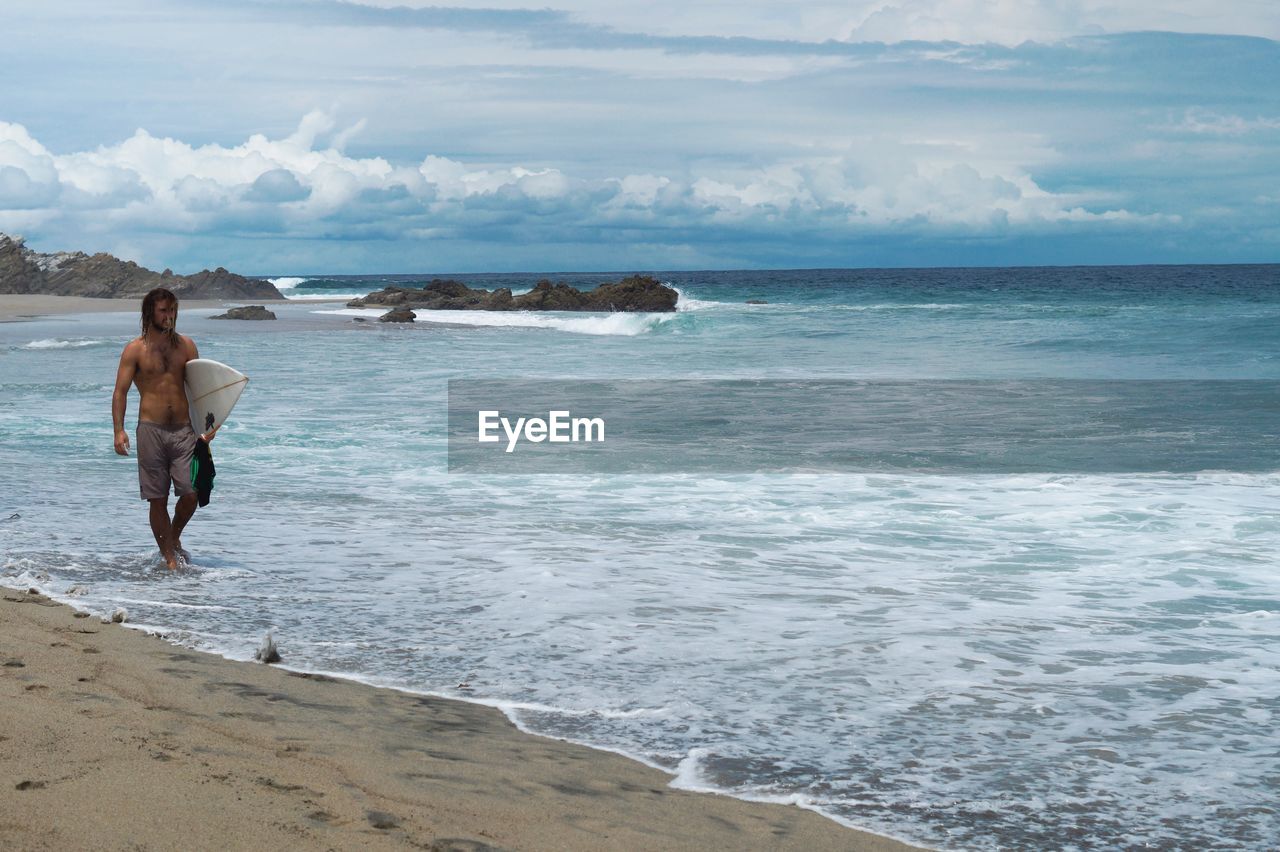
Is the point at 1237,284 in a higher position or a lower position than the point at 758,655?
higher

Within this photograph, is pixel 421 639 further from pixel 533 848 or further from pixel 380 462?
pixel 380 462

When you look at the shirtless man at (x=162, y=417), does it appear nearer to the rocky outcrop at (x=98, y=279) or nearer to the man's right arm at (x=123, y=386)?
the man's right arm at (x=123, y=386)

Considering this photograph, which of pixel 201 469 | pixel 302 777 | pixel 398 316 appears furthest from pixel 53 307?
pixel 302 777

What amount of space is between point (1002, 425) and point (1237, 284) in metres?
78.7

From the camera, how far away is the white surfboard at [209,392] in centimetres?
750

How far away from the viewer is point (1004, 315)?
1937 inches

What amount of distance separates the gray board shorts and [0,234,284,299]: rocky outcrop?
70.5 m

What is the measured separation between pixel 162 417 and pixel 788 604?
13.6 ft

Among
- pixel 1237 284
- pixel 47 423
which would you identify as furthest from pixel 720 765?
pixel 1237 284

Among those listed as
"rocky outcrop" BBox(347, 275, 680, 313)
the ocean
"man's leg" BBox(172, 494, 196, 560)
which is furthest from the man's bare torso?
"rocky outcrop" BBox(347, 275, 680, 313)

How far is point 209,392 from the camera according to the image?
24.6 ft

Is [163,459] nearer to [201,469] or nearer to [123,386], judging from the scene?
[201,469]

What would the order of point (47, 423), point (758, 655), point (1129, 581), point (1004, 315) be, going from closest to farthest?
point (758, 655) < point (1129, 581) < point (47, 423) < point (1004, 315)

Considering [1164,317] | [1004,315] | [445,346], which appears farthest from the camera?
[1004,315]
